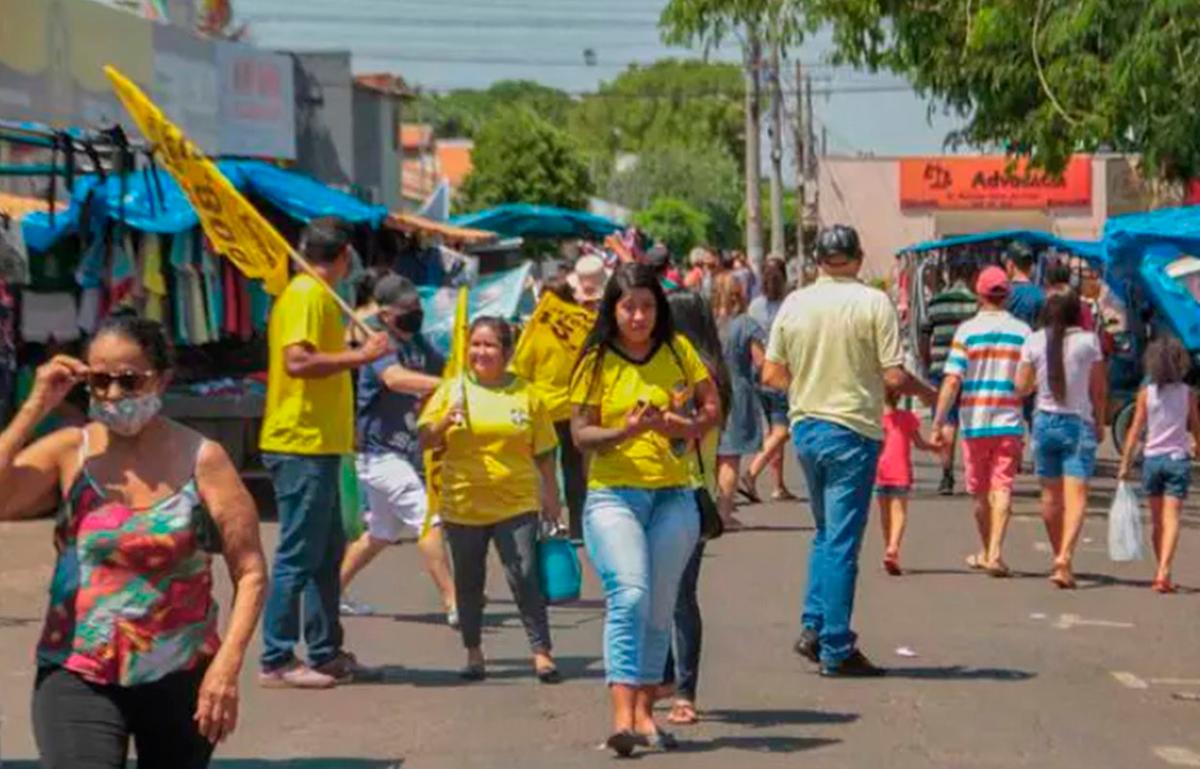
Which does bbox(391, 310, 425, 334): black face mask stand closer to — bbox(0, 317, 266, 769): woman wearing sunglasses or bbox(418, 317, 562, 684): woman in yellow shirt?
bbox(418, 317, 562, 684): woman in yellow shirt

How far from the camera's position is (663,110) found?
130 m

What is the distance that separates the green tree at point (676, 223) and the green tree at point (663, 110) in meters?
38.3

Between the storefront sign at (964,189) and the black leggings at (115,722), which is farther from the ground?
the storefront sign at (964,189)

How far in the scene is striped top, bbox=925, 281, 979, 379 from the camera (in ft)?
67.3

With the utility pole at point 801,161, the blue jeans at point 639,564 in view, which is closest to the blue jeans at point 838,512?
the blue jeans at point 639,564

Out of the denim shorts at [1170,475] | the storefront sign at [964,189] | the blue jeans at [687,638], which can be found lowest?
the blue jeans at [687,638]

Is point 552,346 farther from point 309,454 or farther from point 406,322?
point 309,454

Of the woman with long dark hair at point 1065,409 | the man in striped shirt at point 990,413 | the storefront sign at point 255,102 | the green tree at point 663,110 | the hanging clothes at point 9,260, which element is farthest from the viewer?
the green tree at point 663,110

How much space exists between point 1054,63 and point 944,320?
254cm

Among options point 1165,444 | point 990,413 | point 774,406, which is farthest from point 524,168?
point 1165,444

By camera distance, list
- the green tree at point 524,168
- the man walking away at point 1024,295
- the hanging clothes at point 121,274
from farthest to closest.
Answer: the green tree at point 524,168 → the man walking away at point 1024,295 → the hanging clothes at point 121,274

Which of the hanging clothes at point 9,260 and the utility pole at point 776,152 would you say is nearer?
the hanging clothes at point 9,260

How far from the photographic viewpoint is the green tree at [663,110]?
123 meters

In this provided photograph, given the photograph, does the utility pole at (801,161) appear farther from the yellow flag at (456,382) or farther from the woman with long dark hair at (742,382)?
the yellow flag at (456,382)
